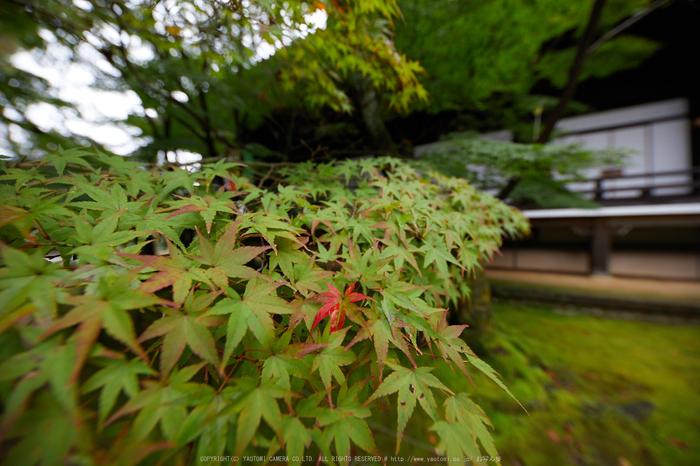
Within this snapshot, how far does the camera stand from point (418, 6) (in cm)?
358

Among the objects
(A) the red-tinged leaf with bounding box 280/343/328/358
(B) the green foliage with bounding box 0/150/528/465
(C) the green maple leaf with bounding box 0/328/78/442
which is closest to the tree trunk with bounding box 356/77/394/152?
(B) the green foliage with bounding box 0/150/528/465

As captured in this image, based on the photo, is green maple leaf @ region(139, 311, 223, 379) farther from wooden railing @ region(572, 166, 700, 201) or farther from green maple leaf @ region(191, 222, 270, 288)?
wooden railing @ region(572, 166, 700, 201)

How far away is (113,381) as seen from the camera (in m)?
0.54

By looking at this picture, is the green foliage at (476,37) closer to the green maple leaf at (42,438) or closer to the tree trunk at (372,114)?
the tree trunk at (372,114)

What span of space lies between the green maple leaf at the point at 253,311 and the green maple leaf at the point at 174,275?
0.08 meters

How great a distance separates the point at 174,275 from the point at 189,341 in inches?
7.8

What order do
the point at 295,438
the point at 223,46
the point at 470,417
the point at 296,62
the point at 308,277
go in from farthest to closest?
the point at 296,62 < the point at 223,46 < the point at 308,277 < the point at 470,417 < the point at 295,438

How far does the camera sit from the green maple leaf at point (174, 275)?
64 centimetres

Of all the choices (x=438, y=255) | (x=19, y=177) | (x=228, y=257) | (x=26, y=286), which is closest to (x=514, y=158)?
(x=438, y=255)

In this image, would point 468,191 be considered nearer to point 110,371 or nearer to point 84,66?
point 110,371

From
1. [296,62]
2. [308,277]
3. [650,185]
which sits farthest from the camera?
[650,185]

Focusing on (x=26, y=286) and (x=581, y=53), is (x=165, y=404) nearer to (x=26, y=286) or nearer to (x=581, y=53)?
(x=26, y=286)

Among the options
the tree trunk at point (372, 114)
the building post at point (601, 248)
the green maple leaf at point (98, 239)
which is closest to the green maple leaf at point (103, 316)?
the green maple leaf at point (98, 239)

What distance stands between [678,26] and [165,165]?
10.8 metres
